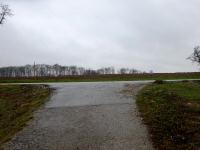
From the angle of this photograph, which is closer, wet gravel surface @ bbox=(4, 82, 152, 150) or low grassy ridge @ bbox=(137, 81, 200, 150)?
low grassy ridge @ bbox=(137, 81, 200, 150)

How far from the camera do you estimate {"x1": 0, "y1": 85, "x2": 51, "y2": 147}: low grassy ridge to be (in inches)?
553

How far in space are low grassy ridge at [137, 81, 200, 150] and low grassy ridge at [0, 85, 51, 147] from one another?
5234 millimetres

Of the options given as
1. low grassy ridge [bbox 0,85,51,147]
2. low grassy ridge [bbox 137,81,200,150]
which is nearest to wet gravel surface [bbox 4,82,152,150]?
low grassy ridge [bbox 137,81,200,150]

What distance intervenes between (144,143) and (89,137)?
1951 millimetres

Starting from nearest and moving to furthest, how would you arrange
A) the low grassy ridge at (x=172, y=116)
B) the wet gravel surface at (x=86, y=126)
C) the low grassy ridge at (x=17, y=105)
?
1. the low grassy ridge at (x=172, y=116)
2. the wet gravel surface at (x=86, y=126)
3. the low grassy ridge at (x=17, y=105)

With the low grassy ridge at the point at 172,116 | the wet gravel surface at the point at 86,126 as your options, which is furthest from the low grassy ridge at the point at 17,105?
the low grassy ridge at the point at 172,116

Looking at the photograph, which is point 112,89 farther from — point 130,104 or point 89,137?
point 89,137

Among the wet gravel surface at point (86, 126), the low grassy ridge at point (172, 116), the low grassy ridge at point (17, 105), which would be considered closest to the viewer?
the low grassy ridge at point (172, 116)

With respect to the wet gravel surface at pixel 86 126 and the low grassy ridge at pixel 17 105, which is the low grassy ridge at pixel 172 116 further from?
the low grassy ridge at pixel 17 105

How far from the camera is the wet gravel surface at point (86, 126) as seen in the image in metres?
10.8

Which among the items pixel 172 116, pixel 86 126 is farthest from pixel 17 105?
pixel 172 116

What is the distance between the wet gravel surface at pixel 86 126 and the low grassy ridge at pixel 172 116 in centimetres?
44

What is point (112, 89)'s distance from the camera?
68.6 ft

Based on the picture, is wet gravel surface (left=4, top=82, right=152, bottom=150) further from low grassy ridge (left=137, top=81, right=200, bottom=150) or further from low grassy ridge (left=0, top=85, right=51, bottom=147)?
low grassy ridge (left=0, top=85, right=51, bottom=147)
